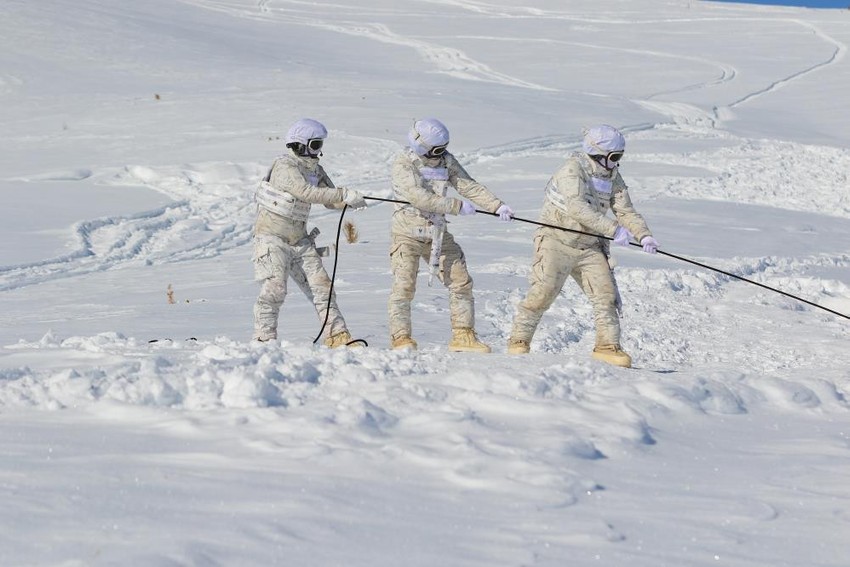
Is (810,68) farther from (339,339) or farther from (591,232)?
(339,339)

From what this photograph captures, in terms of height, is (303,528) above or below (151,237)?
above

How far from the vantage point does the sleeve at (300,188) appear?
28.4 ft

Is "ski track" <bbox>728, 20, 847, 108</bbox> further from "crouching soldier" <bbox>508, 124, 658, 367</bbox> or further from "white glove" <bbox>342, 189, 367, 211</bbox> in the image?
"white glove" <bbox>342, 189, 367, 211</bbox>

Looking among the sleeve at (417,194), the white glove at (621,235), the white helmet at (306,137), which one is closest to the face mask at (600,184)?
the white glove at (621,235)

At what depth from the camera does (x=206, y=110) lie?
27.9 meters

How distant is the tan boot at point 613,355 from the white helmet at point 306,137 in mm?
2400

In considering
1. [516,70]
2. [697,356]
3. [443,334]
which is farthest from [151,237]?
[516,70]

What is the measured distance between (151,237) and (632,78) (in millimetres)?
25961

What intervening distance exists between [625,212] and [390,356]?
2475 mm

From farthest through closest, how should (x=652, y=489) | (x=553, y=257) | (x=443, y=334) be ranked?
(x=443, y=334), (x=553, y=257), (x=652, y=489)

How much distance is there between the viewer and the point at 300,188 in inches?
341

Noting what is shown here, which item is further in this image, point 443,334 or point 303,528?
point 443,334

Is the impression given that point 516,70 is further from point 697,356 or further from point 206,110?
point 697,356

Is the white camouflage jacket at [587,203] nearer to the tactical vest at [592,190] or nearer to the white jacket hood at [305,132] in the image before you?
the tactical vest at [592,190]
